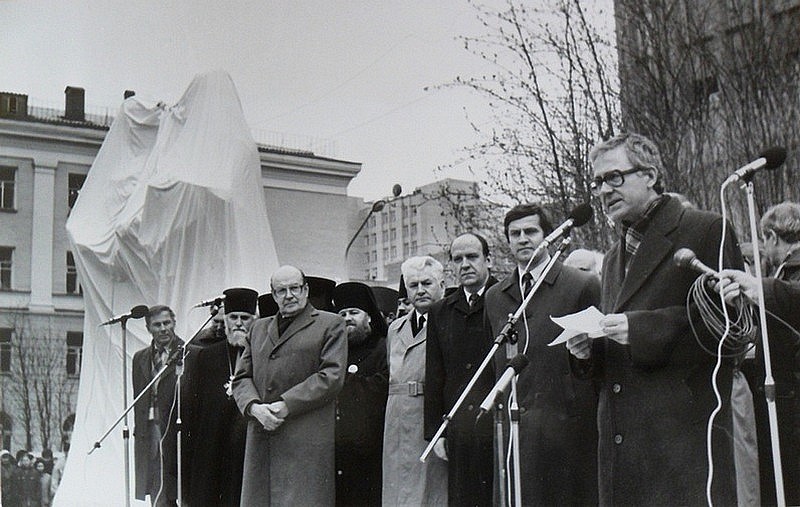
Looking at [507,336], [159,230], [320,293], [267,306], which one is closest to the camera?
[507,336]

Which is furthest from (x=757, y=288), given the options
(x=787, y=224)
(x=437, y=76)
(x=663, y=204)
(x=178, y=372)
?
(x=178, y=372)

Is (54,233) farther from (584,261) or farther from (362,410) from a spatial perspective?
(584,261)

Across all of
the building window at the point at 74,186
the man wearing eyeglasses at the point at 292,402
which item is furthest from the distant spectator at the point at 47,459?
the man wearing eyeglasses at the point at 292,402

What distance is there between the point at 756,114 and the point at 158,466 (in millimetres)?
4362

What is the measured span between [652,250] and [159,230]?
17.8ft

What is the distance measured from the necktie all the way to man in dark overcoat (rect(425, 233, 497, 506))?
35cm

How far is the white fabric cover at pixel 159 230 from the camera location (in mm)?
7344

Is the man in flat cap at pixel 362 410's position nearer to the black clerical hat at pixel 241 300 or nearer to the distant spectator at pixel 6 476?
the black clerical hat at pixel 241 300

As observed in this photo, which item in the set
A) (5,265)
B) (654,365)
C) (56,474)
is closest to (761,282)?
(654,365)

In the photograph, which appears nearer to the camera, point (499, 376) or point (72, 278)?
point (499, 376)

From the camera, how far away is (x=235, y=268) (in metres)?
7.43

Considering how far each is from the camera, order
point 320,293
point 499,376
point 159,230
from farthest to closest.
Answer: point 159,230
point 320,293
point 499,376

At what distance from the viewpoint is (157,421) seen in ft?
21.5

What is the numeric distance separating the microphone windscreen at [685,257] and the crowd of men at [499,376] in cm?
12
